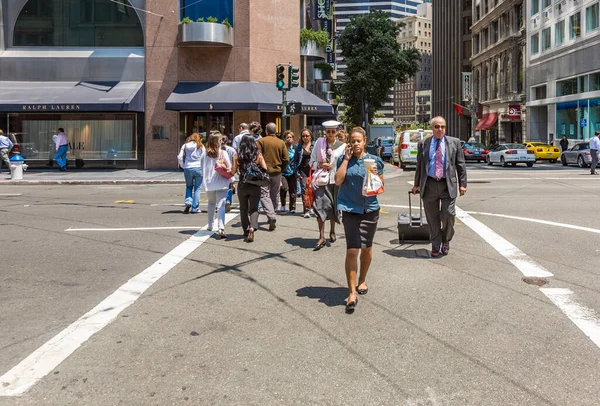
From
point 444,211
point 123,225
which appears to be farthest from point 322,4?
point 444,211

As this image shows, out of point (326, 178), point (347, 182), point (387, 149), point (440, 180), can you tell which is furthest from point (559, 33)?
point (347, 182)

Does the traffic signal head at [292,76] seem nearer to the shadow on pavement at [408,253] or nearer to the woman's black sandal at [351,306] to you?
the shadow on pavement at [408,253]

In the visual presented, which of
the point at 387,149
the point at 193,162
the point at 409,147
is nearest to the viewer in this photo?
the point at 193,162

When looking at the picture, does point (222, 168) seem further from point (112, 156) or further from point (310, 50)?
point (310, 50)

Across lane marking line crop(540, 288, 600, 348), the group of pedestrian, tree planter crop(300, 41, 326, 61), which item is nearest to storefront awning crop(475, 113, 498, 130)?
tree planter crop(300, 41, 326, 61)

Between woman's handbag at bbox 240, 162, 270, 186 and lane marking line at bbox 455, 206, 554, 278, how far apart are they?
3.67 metres

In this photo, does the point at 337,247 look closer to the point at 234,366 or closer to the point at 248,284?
the point at 248,284

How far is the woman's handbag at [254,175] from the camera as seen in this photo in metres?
10.3

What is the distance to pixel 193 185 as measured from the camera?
14.3m

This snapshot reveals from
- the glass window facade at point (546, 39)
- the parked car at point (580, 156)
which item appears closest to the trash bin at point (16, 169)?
the parked car at point (580, 156)

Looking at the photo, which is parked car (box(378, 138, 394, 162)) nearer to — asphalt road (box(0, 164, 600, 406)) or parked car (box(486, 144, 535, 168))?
parked car (box(486, 144, 535, 168))

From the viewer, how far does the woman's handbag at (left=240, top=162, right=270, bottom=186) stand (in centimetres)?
1034

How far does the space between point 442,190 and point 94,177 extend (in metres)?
19.2

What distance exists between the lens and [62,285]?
7422 mm
